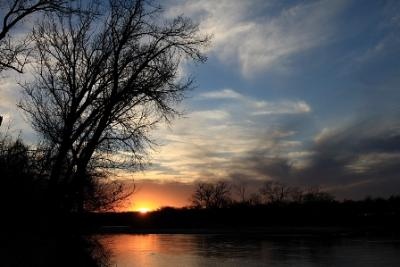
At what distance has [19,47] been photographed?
41.6 feet

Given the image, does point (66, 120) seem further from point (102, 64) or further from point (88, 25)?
point (88, 25)

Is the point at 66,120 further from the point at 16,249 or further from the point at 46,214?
the point at 16,249

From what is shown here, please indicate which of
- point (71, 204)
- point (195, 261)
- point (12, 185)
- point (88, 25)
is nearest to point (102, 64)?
point (88, 25)

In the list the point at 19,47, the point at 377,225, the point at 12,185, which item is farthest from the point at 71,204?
the point at 377,225

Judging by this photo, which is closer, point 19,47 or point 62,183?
point 19,47

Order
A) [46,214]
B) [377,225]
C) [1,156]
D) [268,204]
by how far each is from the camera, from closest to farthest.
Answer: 1. [1,156]
2. [46,214]
3. [377,225]
4. [268,204]

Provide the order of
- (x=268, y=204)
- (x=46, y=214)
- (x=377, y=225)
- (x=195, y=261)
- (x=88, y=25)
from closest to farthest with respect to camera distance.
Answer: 1. (x=46, y=214)
2. (x=88, y=25)
3. (x=195, y=261)
4. (x=377, y=225)
5. (x=268, y=204)

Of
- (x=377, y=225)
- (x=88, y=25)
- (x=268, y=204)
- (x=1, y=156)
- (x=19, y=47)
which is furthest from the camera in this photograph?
(x=268, y=204)

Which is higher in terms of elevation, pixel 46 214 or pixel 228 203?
pixel 228 203

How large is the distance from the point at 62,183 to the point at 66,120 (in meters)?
1.98

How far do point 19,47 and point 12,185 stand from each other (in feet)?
11.4

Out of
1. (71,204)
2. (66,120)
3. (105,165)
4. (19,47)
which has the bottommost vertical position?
(71,204)

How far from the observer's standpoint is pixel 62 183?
→ 15.1 m

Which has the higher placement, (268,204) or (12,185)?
(268,204)
